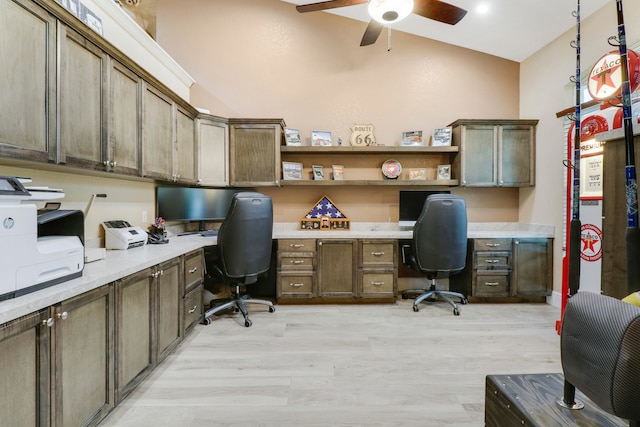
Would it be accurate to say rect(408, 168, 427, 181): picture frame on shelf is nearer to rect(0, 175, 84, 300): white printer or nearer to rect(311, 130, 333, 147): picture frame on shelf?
rect(311, 130, 333, 147): picture frame on shelf

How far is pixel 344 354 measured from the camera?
2285 mm

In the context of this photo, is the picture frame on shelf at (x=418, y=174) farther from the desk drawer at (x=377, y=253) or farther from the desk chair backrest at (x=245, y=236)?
the desk chair backrest at (x=245, y=236)

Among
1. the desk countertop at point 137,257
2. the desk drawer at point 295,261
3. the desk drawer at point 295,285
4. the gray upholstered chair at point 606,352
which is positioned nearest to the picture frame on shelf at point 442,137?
the desk countertop at point 137,257

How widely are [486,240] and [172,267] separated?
3.17 meters

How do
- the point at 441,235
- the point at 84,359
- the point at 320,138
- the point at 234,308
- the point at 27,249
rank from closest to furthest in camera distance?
the point at 27,249 < the point at 84,359 < the point at 441,235 < the point at 234,308 < the point at 320,138

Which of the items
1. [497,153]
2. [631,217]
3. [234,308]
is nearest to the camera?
[631,217]

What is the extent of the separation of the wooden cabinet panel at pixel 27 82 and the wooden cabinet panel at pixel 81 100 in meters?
0.07

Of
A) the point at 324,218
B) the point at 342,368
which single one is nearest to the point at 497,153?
the point at 324,218

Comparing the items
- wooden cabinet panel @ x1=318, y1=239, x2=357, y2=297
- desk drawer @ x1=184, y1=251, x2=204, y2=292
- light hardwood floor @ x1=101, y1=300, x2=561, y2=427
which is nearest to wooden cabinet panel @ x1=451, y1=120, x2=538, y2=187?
light hardwood floor @ x1=101, y1=300, x2=561, y2=427

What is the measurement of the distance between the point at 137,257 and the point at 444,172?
3407 millimetres

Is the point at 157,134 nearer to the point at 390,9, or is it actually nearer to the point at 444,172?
the point at 390,9

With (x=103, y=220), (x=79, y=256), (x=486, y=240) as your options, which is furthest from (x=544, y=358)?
(x=103, y=220)

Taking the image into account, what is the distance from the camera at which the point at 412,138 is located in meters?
3.82

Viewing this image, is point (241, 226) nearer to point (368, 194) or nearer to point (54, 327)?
point (54, 327)
